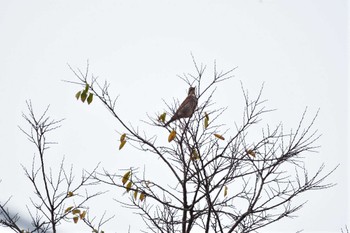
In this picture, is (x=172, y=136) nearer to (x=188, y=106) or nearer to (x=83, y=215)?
(x=188, y=106)

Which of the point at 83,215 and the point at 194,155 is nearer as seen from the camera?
the point at 194,155

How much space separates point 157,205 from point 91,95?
4.67 feet

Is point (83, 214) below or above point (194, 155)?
below

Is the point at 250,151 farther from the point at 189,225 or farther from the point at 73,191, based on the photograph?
the point at 73,191

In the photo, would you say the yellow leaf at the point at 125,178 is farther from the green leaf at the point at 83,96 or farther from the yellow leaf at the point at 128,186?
the green leaf at the point at 83,96

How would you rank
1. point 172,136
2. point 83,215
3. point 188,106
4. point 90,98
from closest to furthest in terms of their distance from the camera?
point 172,136, point 90,98, point 188,106, point 83,215

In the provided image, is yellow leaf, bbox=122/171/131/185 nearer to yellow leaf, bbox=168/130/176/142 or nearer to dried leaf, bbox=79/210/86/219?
yellow leaf, bbox=168/130/176/142

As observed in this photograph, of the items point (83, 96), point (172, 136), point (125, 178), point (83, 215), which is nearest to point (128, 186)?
point (125, 178)

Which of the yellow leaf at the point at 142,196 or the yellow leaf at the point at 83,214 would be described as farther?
the yellow leaf at the point at 83,214

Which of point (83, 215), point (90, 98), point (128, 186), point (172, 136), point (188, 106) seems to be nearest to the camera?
point (172, 136)

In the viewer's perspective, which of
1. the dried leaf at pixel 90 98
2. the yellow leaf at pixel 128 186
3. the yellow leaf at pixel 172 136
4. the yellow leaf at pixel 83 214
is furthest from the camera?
the yellow leaf at pixel 83 214

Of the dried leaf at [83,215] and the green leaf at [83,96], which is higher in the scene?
the green leaf at [83,96]

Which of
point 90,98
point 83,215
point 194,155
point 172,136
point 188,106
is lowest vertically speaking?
point 83,215

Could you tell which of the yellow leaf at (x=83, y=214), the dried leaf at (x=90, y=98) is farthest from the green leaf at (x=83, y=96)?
the yellow leaf at (x=83, y=214)
